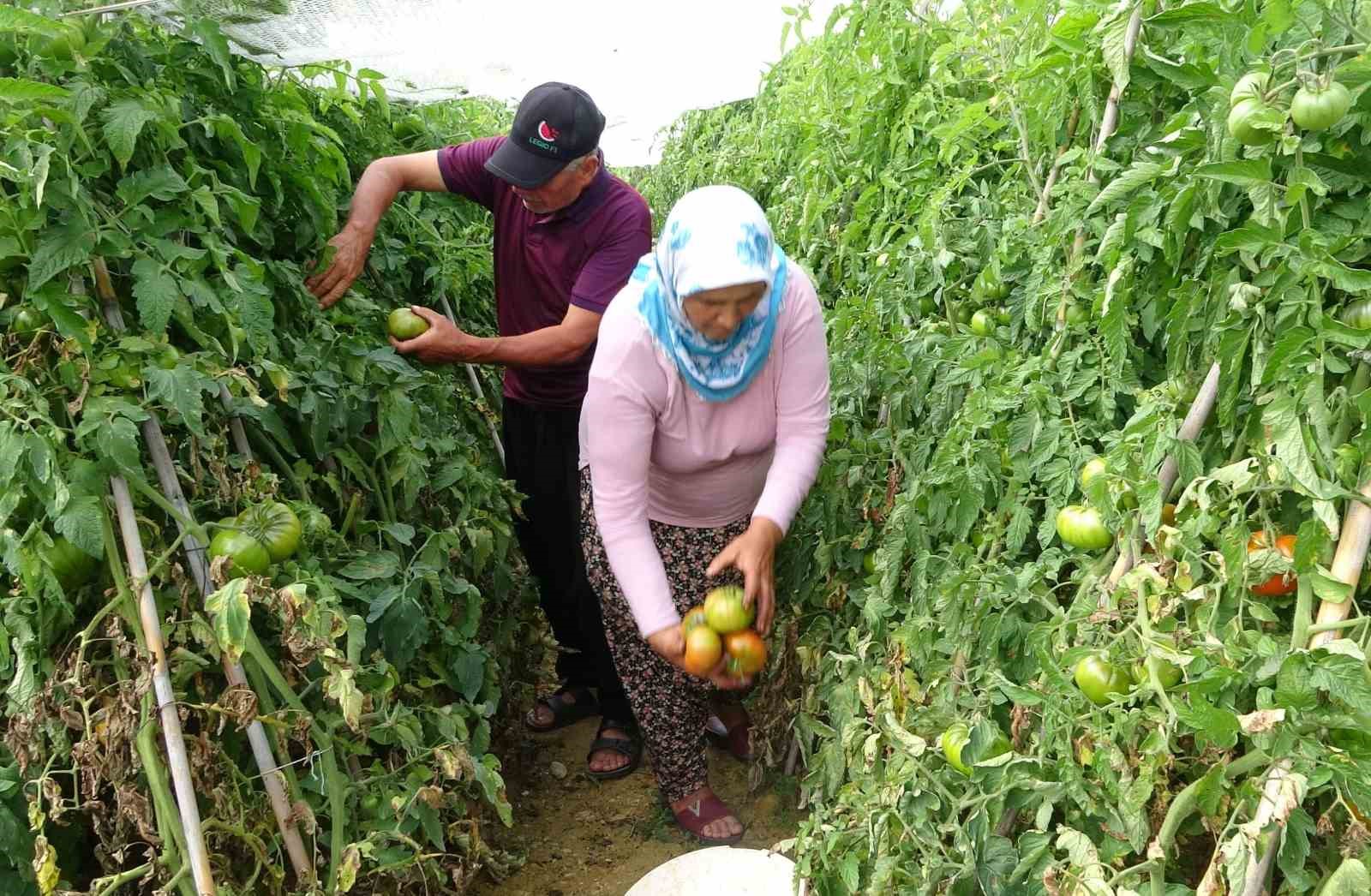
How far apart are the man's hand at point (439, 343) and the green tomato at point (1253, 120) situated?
64.3 inches

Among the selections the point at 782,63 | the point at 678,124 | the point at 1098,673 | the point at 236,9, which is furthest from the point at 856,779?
the point at 678,124

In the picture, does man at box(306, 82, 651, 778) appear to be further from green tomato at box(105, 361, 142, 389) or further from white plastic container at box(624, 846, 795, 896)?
white plastic container at box(624, 846, 795, 896)

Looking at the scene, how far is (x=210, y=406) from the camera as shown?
1.61m

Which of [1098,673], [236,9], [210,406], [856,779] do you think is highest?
[236,9]

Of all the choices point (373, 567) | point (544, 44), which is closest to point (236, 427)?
point (373, 567)

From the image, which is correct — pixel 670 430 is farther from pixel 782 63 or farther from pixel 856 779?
pixel 782 63

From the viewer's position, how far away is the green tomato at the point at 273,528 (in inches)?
59.2

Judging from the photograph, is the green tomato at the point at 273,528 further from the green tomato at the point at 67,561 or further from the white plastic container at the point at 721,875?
the white plastic container at the point at 721,875

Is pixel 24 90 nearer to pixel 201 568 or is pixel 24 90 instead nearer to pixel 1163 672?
pixel 201 568

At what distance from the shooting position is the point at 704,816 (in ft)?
7.77

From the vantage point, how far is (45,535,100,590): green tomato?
135 centimetres

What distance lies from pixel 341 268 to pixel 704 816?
160cm

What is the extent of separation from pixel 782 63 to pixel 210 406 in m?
3.09

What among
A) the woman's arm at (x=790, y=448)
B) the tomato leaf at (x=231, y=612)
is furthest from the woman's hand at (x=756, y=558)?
the tomato leaf at (x=231, y=612)
